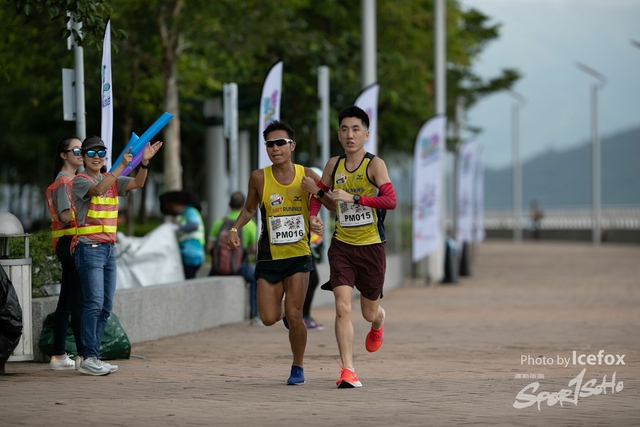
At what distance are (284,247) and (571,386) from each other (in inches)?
89.3

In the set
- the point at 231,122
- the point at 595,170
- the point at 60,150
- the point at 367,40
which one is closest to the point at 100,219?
the point at 60,150

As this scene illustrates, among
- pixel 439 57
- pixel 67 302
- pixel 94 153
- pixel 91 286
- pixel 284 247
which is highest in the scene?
pixel 439 57

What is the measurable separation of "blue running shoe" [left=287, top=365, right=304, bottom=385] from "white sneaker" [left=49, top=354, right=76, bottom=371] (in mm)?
2121

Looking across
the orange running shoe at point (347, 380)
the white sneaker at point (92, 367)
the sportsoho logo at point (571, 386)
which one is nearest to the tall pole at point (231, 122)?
the sportsoho logo at point (571, 386)

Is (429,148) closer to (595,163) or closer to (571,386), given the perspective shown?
(571,386)

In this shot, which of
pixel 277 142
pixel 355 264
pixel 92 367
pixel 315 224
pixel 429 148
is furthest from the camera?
pixel 429 148

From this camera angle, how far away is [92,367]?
381 inches

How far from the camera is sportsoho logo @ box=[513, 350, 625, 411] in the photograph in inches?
324

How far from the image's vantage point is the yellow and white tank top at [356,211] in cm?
916

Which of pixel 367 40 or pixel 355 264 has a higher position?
pixel 367 40

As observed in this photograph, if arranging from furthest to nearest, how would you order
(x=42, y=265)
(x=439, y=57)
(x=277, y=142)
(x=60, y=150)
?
(x=439, y=57) < (x=42, y=265) < (x=60, y=150) < (x=277, y=142)

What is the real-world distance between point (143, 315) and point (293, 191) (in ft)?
13.7

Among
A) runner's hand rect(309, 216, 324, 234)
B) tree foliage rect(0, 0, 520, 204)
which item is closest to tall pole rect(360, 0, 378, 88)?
tree foliage rect(0, 0, 520, 204)

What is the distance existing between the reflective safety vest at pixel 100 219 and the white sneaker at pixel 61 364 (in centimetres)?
114
